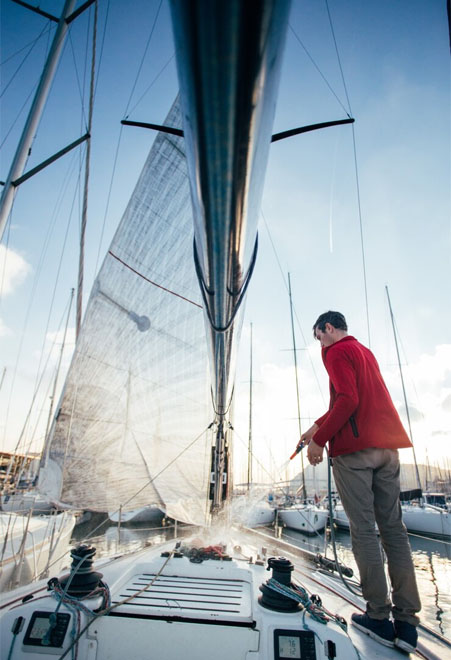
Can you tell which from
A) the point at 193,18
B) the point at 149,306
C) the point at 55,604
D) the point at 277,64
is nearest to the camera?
→ the point at 193,18

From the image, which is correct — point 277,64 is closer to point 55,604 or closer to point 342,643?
point 342,643

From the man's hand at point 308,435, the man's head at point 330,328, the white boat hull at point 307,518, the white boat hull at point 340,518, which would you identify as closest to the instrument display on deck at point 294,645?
the man's hand at point 308,435

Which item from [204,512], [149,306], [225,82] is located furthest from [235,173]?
[204,512]

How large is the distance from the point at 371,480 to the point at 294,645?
2.66 feet

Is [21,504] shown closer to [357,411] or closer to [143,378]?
[143,378]

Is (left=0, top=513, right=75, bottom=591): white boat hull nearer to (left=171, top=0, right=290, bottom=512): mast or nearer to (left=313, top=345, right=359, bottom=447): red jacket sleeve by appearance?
(left=313, top=345, right=359, bottom=447): red jacket sleeve

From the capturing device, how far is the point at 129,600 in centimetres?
171

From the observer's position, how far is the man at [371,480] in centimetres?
155

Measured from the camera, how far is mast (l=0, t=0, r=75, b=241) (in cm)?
385

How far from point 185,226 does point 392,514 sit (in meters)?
3.61

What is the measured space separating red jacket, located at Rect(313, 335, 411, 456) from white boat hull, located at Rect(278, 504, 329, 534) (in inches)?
607

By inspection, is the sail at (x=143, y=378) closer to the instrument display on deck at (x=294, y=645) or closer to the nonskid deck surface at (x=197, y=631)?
the nonskid deck surface at (x=197, y=631)

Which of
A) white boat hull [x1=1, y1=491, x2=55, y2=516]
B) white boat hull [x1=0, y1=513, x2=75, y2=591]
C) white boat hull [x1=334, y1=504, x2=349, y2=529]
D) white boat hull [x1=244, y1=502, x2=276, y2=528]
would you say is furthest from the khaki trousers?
white boat hull [x1=334, y1=504, x2=349, y2=529]

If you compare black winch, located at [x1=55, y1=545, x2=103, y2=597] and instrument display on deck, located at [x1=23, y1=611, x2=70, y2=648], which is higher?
black winch, located at [x1=55, y1=545, x2=103, y2=597]
